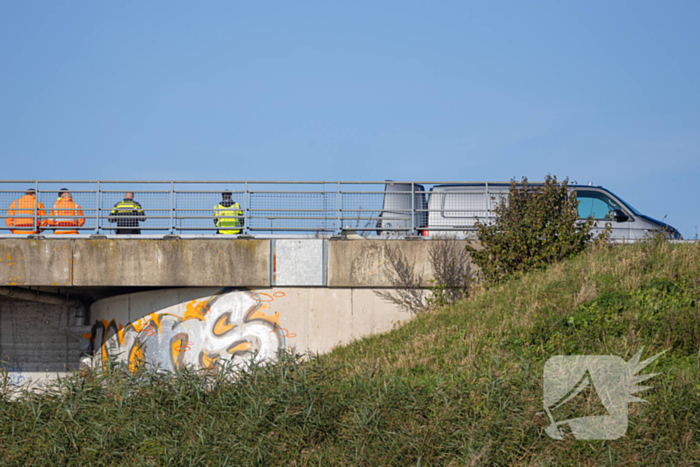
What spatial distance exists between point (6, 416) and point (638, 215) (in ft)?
46.0

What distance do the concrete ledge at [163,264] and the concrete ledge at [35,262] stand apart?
0.26 metres

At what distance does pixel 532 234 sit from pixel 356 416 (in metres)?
7.66

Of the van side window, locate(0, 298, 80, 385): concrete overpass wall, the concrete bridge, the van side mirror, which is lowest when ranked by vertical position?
locate(0, 298, 80, 385): concrete overpass wall

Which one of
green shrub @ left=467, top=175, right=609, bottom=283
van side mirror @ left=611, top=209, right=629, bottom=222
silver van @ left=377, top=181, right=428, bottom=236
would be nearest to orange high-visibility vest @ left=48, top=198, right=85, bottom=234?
silver van @ left=377, top=181, right=428, bottom=236

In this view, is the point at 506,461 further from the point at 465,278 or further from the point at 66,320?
the point at 66,320

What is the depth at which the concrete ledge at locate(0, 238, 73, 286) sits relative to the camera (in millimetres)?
13617

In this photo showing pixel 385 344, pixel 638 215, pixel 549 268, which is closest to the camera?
pixel 385 344

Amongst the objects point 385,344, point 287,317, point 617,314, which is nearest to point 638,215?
point 617,314

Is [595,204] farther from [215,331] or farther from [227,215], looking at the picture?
[215,331]

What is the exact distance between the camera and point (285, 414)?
691 cm

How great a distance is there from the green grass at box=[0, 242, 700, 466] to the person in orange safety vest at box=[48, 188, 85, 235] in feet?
24.5

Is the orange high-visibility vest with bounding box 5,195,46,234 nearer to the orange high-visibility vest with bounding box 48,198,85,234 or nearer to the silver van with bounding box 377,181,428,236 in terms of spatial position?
the orange high-visibility vest with bounding box 48,198,85,234

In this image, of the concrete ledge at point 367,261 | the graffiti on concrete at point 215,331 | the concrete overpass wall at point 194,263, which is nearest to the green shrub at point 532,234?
the concrete ledge at point 367,261

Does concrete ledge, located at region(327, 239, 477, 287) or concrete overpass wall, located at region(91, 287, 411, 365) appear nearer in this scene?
concrete overpass wall, located at region(91, 287, 411, 365)
